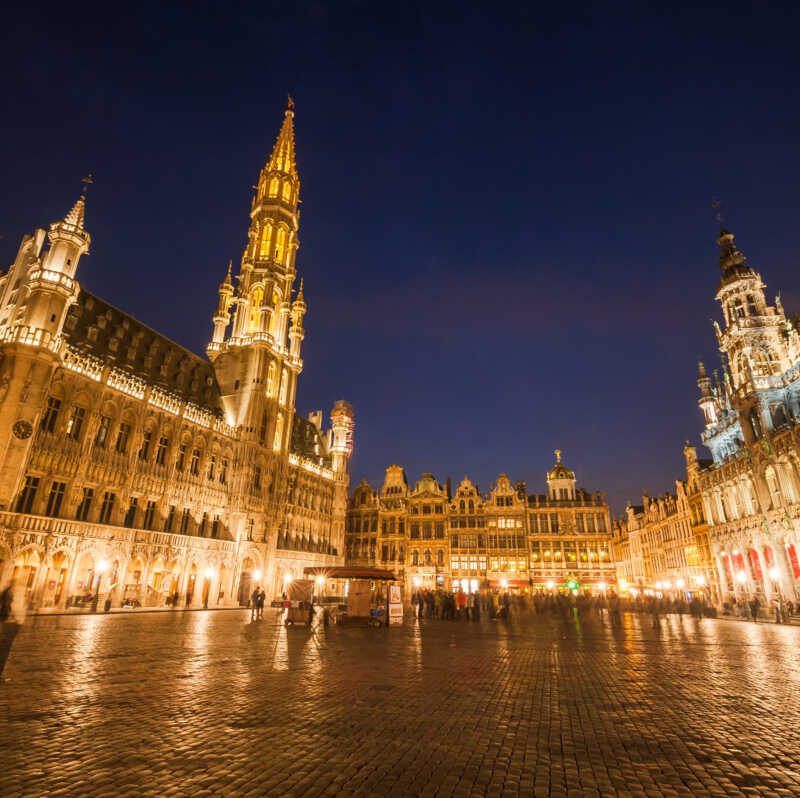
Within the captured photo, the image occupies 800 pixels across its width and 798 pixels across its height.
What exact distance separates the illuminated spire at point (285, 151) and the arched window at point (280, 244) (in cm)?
1061

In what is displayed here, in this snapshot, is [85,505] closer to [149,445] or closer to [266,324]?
[149,445]

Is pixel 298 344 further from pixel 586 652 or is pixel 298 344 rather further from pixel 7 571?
pixel 586 652

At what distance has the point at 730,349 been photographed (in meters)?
47.1

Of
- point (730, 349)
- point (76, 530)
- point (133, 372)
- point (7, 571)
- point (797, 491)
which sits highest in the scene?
point (730, 349)

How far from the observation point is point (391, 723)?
7.08 metres

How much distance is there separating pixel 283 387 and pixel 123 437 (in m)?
20.8

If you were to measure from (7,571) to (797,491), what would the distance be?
174ft

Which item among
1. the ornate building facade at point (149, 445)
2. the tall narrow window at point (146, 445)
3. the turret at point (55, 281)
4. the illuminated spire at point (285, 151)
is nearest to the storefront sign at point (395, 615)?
the ornate building facade at point (149, 445)

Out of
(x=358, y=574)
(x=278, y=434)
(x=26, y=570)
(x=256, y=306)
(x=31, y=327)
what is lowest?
(x=26, y=570)

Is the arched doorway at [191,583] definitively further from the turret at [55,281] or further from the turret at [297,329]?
the turret at [297,329]

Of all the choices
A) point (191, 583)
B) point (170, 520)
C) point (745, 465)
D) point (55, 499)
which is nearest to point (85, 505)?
point (55, 499)

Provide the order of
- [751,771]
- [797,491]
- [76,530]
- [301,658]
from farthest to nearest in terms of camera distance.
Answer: [797,491]
[76,530]
[301,658]
[751,771]

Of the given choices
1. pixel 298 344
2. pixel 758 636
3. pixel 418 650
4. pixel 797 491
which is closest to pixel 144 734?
pixel 418 650

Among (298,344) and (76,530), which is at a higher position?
(298,344)
